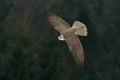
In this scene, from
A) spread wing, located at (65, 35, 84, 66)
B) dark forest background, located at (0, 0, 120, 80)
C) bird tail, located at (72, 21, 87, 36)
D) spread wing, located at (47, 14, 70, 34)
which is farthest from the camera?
dark forest background, located at (0, 0, 120, 80)

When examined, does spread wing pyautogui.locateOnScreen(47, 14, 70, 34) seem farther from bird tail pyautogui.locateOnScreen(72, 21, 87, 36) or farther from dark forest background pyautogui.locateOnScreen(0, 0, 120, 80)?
dark forest background pyautogui.locateOnScreen(0, 0, 120, 80)

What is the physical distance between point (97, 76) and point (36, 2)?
395 inches

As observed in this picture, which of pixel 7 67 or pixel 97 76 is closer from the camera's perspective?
pixel 7 67

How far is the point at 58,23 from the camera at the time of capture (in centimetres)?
861

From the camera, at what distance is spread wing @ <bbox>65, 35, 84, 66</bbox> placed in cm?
809

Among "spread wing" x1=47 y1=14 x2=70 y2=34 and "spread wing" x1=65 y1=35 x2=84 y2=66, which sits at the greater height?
"spread wing" x1=47 y1=14 x2=70 y2=34

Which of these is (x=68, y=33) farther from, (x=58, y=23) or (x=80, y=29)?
(x=58, y=23)

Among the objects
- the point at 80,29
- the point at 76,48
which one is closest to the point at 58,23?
the point at 80,29

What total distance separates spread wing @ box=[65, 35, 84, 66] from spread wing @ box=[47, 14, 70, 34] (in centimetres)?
17

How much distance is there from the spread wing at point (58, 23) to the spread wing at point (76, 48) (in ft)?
0.55

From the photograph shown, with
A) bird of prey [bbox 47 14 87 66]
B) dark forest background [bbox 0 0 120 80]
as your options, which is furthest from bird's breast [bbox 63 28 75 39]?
dark forest background [bbox 0 0 120 80]

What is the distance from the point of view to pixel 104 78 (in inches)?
1766

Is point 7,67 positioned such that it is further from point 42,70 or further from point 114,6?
point 114,6

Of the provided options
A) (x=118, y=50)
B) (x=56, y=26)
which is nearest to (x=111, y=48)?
(x=118, y=50)
